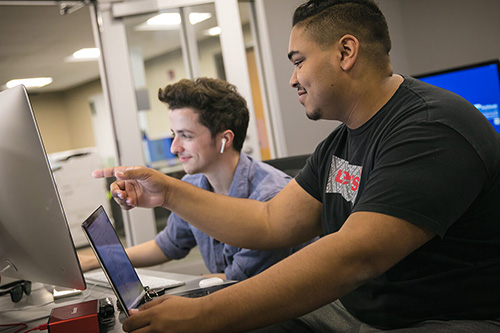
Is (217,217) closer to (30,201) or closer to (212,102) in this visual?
(30,201)

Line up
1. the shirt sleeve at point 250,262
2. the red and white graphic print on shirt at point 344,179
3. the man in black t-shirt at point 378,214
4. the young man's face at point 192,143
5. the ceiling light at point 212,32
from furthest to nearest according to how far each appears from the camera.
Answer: the ceiling light at point 212,32, the young man's face at point 192,143, the shirt sleeve at point 250,262, the red and white graphic print on shirt at point 344,179, the man in black t-shirt at point 378,214

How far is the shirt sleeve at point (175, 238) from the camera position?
5.97 ft

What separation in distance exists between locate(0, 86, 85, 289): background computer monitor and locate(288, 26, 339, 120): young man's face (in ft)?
1.91

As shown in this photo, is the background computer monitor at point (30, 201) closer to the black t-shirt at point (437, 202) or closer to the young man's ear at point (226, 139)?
the black t-shirt at point (437, 202)

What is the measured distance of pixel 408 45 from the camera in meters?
4.83

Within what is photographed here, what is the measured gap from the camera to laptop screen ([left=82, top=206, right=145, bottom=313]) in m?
0.93

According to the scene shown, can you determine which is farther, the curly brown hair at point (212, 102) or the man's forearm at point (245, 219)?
the curly brown hair at point (212, 102)

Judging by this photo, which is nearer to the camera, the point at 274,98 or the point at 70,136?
the point at 274,98

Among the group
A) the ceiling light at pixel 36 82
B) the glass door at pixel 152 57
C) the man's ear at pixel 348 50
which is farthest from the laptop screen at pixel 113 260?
the ceiling light at pixel 36 82

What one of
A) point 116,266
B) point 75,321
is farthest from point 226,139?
point 75,321

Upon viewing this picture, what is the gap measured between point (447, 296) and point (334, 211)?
0.34m

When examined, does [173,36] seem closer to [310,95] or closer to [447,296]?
[310,95]

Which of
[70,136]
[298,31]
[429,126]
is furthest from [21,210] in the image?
[70,136]

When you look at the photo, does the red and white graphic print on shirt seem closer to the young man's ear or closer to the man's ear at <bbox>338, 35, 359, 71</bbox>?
the man's ear at <bbox>338, 35, 359, 71</bbox>
